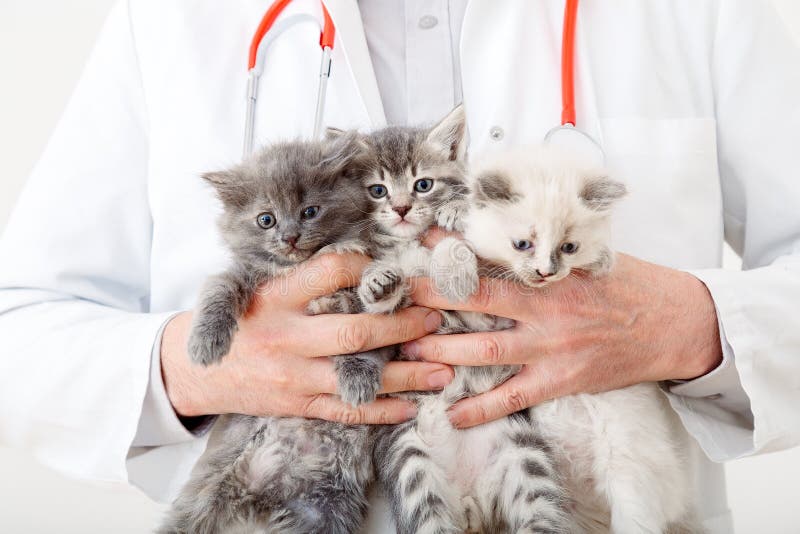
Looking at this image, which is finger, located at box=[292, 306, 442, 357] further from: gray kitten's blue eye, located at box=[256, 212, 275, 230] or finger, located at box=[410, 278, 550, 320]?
gray kitten's blue eye, located at box=[256, 212, 275, 230]

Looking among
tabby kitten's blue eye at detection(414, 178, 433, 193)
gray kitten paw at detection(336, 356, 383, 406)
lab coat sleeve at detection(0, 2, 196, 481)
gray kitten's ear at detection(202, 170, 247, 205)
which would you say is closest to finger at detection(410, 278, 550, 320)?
gray kitten paw at detection(336, 356, 383, 406)

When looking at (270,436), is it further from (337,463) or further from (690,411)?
(690,411)

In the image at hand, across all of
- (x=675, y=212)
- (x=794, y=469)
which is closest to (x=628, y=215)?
(x=675, y=212)

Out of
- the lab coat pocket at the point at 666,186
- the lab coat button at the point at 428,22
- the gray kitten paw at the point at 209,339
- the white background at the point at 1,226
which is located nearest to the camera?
the gray kitten paw at the point at 209,339

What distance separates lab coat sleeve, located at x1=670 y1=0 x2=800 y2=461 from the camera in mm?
1781

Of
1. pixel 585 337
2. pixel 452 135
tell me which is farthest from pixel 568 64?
pixel 585 337

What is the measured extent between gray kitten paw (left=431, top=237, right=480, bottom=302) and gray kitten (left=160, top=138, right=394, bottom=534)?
23cm

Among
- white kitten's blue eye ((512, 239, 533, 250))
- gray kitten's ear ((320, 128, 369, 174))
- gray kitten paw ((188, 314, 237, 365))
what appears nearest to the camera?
gray kitten paw ((188, 314, 237, 365))

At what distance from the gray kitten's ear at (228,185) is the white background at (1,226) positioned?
4.76 ft

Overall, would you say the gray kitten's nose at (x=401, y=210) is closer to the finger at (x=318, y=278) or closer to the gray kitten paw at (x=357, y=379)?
the finger at (x=318, y=278)

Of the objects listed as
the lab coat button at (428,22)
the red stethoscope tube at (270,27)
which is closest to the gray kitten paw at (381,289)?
the red stethoscope tube at (270,27)

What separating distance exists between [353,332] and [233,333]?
0.31 metres

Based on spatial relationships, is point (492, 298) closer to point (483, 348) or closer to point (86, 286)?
point (483, 348)

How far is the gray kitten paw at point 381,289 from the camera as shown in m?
1.73
